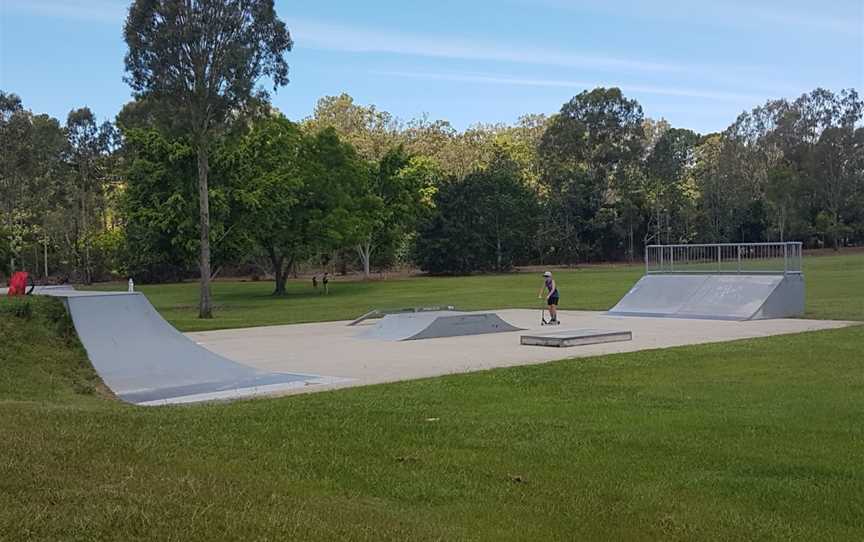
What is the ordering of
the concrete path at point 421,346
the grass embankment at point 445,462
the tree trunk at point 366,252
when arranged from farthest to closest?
the tree trunk at point 366,252
the concrete path at point 421,346
the grass embankment at point 445,462

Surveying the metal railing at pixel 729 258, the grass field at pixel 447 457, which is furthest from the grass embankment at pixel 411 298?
the grass field at pixel 447 457

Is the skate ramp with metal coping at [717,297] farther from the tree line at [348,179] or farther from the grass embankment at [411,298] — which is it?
the tree line at [348,179]

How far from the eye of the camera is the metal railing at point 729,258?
82.7 feet

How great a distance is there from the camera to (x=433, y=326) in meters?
19.3

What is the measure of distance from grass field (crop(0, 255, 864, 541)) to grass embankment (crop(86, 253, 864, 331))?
1363 centimetres

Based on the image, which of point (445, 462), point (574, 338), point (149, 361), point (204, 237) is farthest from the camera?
point (204, 237)

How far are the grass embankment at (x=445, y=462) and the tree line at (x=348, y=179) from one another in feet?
69.0

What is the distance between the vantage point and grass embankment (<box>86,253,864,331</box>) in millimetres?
26891

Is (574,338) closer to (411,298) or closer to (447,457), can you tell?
(447,457)

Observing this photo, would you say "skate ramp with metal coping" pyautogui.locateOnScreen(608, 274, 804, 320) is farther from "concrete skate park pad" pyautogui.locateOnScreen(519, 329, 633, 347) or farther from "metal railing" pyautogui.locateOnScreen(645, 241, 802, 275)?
"concrete skate park pad" pyautogui.locateOnScreen(519, 329, 633, 347)

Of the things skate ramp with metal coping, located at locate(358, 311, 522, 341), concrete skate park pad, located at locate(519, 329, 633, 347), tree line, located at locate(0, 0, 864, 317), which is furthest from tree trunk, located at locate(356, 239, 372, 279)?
concrete skate park pad, located at locate(519, 329, 633, 347)

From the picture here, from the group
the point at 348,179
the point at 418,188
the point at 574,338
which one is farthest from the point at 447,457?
the point at 418,188

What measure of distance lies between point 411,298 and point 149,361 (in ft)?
85.0

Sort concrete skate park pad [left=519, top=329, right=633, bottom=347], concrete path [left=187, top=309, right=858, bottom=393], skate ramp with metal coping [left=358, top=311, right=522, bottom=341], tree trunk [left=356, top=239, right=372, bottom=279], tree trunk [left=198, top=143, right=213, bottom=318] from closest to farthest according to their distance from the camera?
concrete path [left=187, top=309, right=858, bottom=393] < concrete skate park pad [left=519, top=329, right=633, bottom=347] < skate ramp with metal coping [left=358, top=311, right=522, bottom=341] < tree trunk [left=198, top=143, right=213, bottom=318] < tree trunk [left=356, top=239, right=372, bottom=279]
